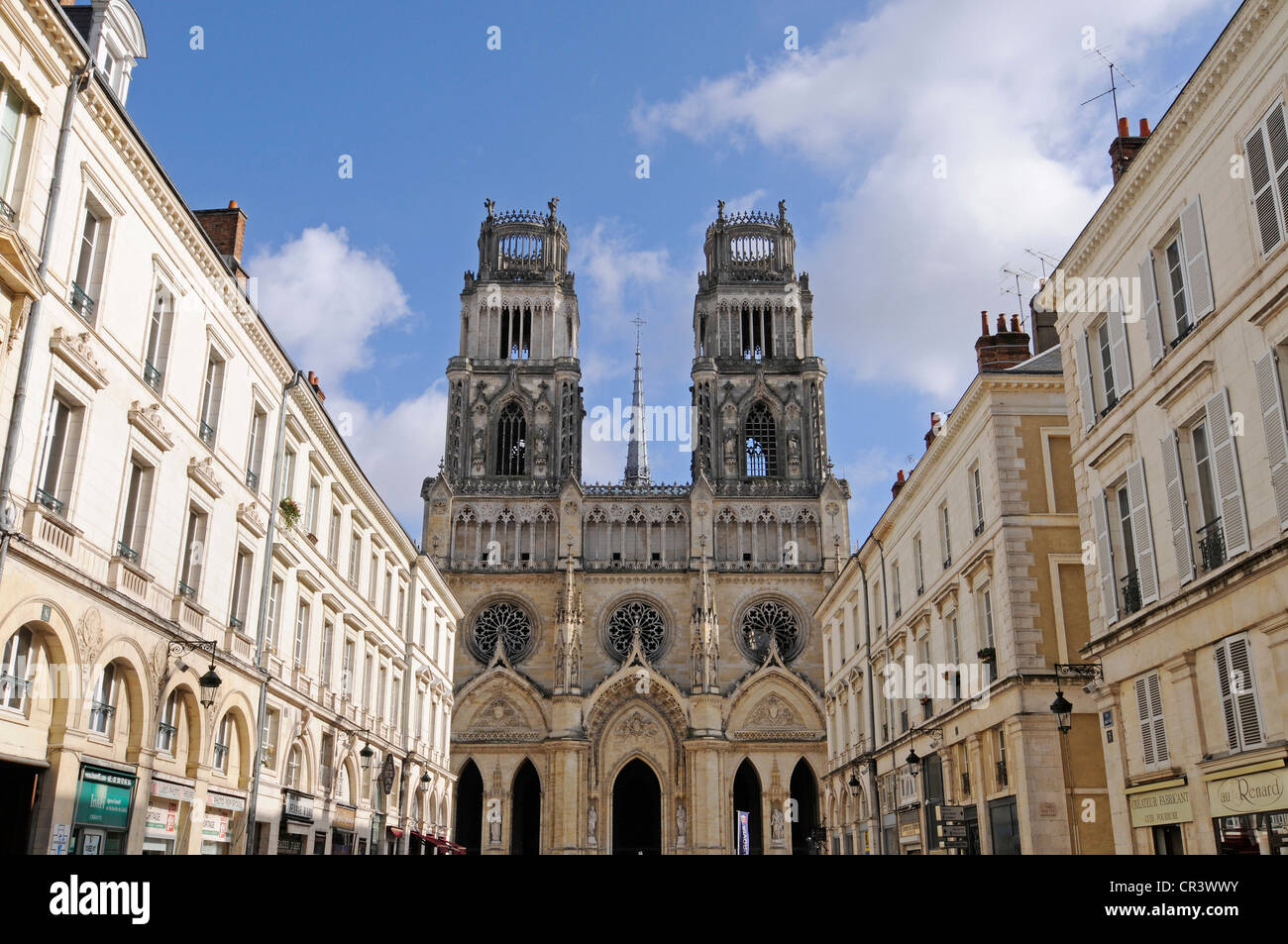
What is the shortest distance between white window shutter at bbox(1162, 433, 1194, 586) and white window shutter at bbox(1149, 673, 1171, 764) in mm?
1662

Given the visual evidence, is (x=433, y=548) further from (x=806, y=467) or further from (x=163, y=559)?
(x=163, y=559)

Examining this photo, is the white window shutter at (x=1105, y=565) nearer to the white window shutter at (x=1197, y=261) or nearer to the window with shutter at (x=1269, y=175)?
the white window shutter at (x=1197, y=261)

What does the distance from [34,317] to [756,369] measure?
47.6 meters

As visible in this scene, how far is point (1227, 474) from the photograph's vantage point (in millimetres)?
13461

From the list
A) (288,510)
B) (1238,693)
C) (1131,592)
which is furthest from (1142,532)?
(288,510)

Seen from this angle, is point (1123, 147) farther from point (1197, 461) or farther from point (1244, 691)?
point (1244, 691)

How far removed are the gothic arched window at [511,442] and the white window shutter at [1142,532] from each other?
142ft

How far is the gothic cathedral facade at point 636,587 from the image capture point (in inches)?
1996

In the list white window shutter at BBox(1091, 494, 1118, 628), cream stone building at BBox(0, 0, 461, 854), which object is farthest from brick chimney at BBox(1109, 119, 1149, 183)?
cream stone building at BBox(0, 0, 461, 854)
